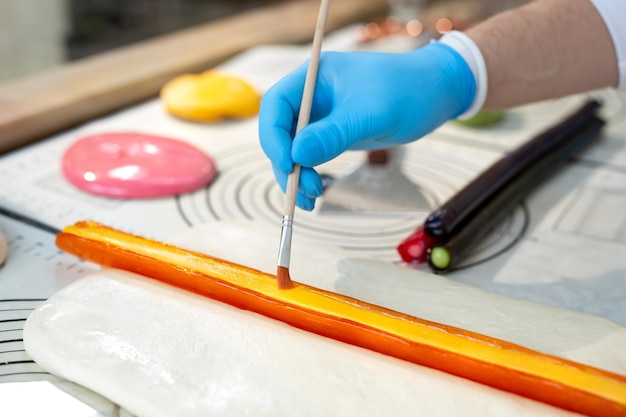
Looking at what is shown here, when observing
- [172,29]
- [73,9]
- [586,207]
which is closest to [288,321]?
[586,207]

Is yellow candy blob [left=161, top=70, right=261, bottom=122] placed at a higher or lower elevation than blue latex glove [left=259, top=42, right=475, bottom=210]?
lower

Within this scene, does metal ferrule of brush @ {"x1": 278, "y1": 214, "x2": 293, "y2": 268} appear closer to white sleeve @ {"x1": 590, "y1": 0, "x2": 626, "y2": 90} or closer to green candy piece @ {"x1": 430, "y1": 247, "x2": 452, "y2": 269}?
green candy piece @ {"x1": 430, "y1": 247, "x2": 452, "y2": 269}

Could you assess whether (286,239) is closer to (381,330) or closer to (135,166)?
(381,330)

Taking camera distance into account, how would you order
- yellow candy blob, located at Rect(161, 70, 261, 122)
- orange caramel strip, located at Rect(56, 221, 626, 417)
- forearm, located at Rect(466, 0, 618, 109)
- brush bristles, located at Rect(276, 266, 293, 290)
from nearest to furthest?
orange caramel strip, located at Rect(56, 221, 626, 417) → brush bristles, located at Rect(276, 266, 293, 290) → forearm, located at Rect(466, 0, 618, 109) → yellow candy blob, located at Rect(161, 70, 261, 122)

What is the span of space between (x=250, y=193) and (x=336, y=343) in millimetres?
505

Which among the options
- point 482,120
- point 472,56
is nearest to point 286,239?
point 472,56

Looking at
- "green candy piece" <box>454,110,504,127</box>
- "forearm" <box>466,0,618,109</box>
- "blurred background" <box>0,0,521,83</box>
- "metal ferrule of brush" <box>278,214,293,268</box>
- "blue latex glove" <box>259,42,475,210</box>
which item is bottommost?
"blurred background" <box>0,0,521,83</box>

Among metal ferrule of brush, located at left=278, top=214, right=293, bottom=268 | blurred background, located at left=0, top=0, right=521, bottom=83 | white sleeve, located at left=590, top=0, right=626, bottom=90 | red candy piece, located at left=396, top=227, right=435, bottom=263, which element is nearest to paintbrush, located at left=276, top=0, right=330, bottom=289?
metal ferrule of brush, located at left=278, top=214, right=293, bottom=268

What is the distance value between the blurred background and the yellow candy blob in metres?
0.67

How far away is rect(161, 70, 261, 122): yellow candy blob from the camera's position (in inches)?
52.9

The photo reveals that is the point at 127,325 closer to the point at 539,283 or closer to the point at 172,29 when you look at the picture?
the point at 539,283

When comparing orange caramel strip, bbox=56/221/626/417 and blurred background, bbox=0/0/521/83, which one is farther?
blurred background, bbox=0/0/521/83

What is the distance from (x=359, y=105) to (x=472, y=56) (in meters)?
0.24

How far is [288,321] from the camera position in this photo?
Result: 2.21 ft
